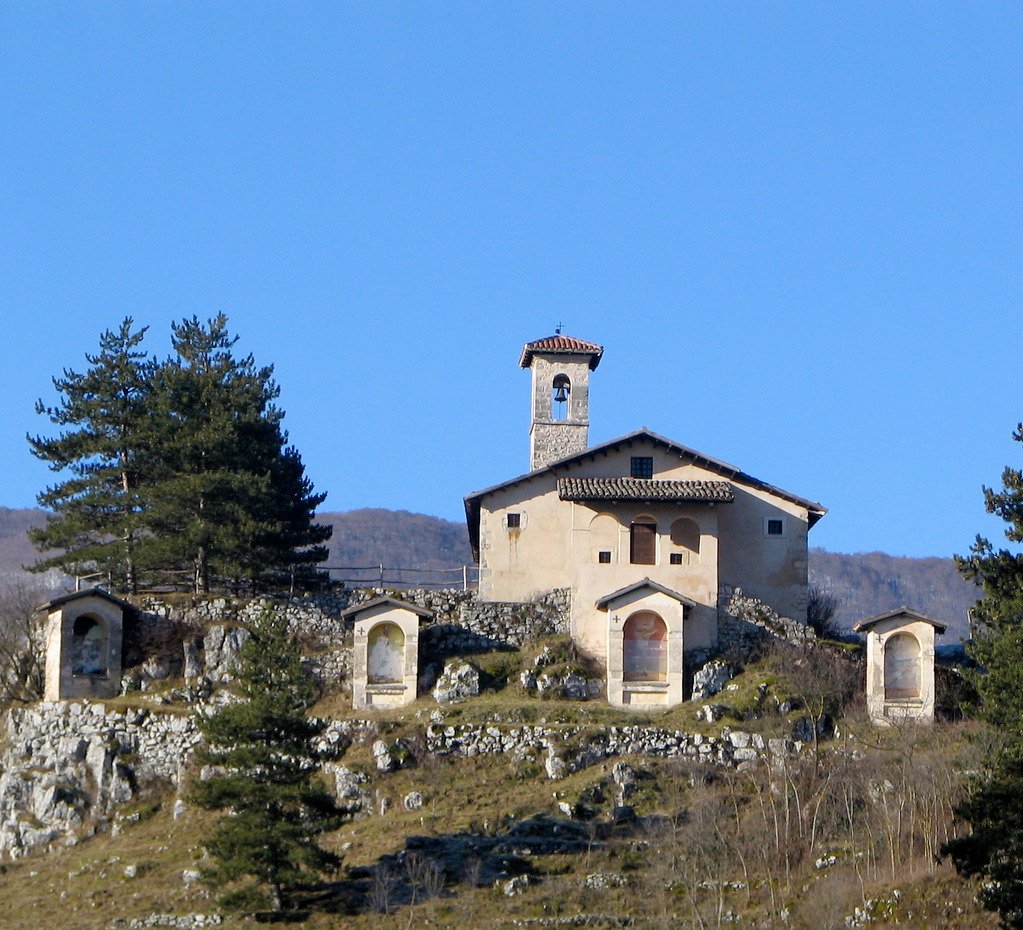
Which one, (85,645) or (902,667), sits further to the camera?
(85,645)

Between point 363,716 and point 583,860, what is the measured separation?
10.5 meters

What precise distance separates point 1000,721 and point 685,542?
66.8 feet

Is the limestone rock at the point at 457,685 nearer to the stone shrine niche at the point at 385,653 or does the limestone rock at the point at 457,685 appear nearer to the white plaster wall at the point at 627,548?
the stone shrine niche at the point at 385,653

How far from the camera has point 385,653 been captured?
191 ft

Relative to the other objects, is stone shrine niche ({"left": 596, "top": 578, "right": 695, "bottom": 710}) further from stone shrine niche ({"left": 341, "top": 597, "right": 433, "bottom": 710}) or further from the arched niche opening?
stone shrine niche ({"left": 341, "top": 597, "right": 433, "bottom": 710})

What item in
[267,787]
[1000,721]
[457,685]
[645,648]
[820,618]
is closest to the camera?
[1000,721]

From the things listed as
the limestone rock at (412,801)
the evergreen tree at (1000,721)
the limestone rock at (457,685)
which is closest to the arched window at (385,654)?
the limestone rock at (457,685)

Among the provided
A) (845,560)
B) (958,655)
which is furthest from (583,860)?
(845,560)

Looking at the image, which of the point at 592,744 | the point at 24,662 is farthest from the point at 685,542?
the point at 24,662

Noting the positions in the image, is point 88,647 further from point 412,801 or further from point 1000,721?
point 1000,721

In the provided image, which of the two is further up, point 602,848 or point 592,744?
point 592,744

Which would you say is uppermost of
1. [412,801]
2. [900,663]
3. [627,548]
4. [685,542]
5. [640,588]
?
[685,542]

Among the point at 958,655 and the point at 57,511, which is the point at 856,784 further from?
the point at 57,511

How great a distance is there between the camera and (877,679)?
57375 mm
